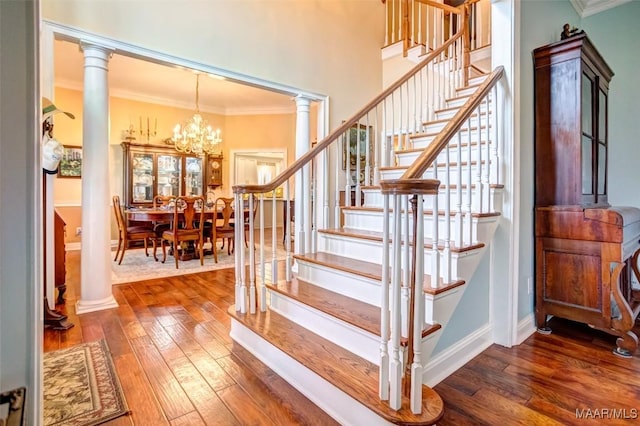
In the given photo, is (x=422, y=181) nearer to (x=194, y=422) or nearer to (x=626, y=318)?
(x=194, y=422)

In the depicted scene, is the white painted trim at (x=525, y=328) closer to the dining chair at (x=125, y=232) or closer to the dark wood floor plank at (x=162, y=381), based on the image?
the dark wood floor plank at (x=162, y=381)

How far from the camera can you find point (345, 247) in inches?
98.7

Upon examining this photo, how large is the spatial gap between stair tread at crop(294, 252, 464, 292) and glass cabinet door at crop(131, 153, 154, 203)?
505cm

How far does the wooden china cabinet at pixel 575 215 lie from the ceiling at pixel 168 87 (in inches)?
112

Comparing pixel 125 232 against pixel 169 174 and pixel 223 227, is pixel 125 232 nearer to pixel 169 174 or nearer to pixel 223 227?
pixel 223 227

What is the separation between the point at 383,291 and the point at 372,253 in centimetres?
99

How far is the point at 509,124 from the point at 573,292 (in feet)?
4.17

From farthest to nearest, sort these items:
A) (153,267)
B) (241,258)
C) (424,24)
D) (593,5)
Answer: (424,24)
(153,267)
(593,5)
(241,258)

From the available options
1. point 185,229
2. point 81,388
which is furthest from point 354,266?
point 185,229

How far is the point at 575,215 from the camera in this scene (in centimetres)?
222

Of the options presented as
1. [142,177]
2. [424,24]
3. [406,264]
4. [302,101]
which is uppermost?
[424,24]

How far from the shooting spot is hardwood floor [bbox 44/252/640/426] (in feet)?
4.93

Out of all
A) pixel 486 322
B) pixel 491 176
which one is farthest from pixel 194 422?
pixel 491 176

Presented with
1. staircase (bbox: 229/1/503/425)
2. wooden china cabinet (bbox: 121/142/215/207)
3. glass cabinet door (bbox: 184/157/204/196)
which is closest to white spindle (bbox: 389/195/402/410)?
staircase (bbox: 229/1/503/425)
